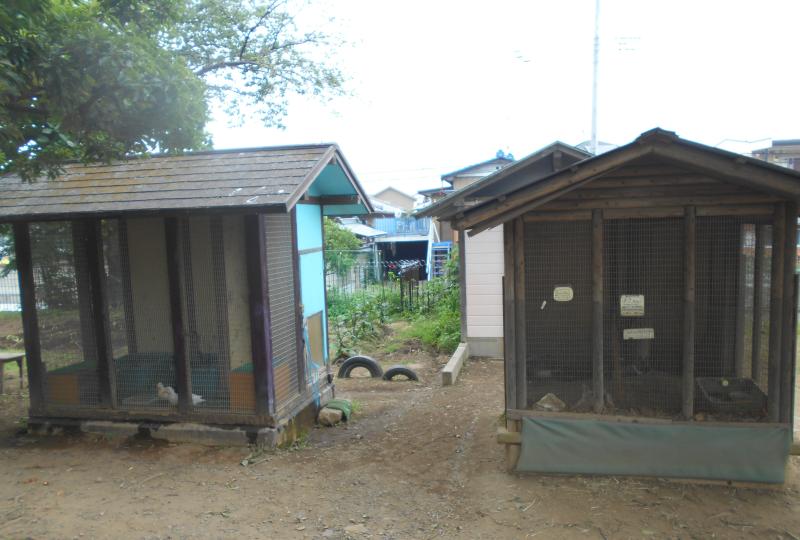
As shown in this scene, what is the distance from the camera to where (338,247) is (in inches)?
935

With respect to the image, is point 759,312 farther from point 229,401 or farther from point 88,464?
point 88,464

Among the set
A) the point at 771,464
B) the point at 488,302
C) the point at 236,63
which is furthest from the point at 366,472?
the point at 236,63

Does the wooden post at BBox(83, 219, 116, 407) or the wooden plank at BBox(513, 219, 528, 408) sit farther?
the wooden post at BBox(83, 219, 116, 407)

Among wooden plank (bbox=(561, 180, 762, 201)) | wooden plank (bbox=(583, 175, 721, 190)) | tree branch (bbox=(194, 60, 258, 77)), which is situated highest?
tree branch (bbox=(194, 60, 258, 77))

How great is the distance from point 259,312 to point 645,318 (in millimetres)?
3866

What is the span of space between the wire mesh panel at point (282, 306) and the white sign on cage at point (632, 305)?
3.59 metres

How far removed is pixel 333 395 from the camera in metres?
7.97

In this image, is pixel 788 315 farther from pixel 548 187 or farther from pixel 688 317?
pixel 548 187

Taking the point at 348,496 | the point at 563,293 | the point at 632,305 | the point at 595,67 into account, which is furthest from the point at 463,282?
the point at 595,67

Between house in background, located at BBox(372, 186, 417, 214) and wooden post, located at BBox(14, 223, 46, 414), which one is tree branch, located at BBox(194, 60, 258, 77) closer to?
wooden post, located at BBox(14, 223, 46, 414)

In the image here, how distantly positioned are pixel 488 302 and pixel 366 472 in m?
5.64

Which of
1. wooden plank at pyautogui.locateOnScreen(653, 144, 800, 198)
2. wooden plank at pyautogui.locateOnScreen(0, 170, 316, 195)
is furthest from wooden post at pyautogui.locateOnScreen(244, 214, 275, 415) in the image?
wooden plank at pyautogui.locateOnScreen(653, 144, 800, 198)

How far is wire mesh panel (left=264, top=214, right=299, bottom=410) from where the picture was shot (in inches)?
247

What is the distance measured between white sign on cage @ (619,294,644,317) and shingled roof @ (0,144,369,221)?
10.7 ft
